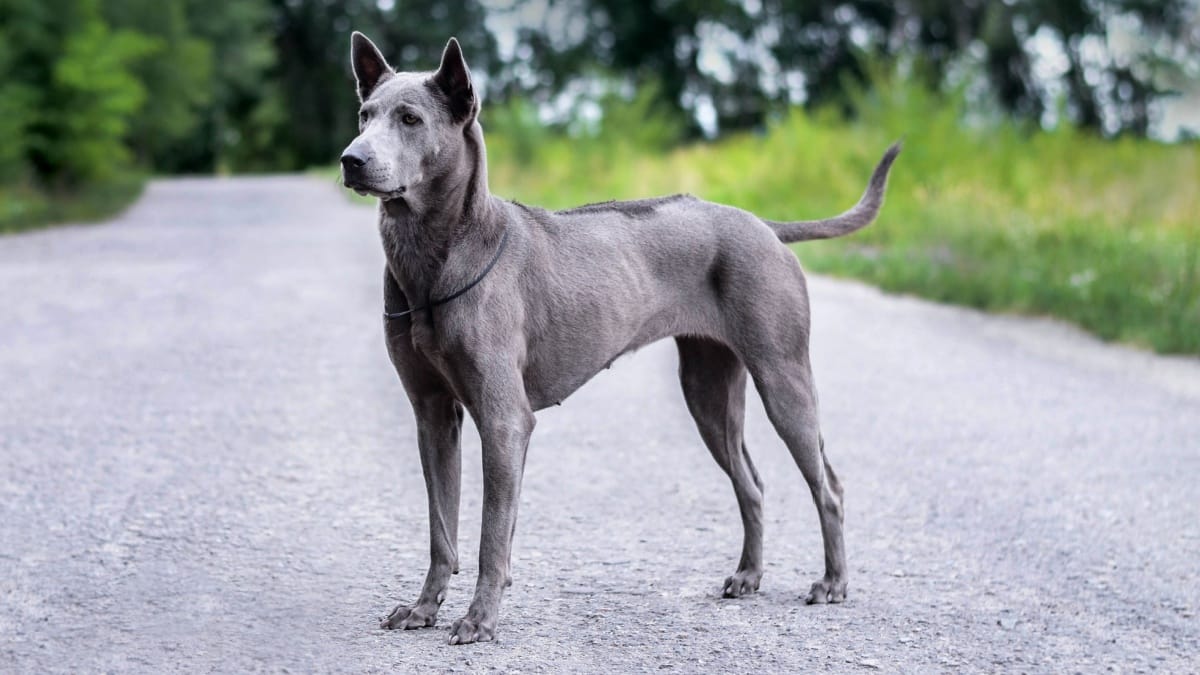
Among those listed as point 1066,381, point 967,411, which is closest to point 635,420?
point 967,411

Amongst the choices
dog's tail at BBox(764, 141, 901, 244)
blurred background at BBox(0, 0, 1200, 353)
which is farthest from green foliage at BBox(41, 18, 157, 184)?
dog's tail at BBox(764, 141, 901, 244)

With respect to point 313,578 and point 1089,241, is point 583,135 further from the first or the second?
point 313,578

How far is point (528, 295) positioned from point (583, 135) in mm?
24655

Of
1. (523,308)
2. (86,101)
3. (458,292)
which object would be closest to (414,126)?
(458,292)

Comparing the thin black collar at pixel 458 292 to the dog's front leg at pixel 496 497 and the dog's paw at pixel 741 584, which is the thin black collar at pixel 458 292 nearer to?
the dog's front leg at pixel 496 497

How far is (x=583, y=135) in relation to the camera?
93.6 ft

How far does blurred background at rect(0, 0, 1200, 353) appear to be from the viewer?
13.4 metres

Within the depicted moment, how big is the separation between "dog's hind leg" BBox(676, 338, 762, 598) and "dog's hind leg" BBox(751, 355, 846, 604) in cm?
26

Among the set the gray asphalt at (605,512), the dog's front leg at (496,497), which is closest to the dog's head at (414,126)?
the dog's front leg at (496,497)

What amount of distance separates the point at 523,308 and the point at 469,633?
1.00m

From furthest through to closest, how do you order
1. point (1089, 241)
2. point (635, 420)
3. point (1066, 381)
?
1. point (1089, 241)
2. point (1066, 381)
3. point (635, 420)

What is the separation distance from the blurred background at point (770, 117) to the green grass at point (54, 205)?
0.09 m

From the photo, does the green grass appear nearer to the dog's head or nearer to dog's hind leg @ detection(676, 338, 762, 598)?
dog's hind leg @ detection(676, 338, 762, 598)

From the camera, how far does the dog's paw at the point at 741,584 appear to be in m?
4.68
